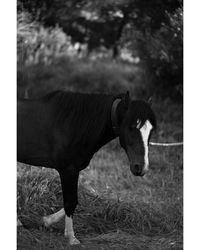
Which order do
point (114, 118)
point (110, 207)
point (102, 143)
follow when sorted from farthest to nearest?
1. point (110, 207)
2. point (102, 143)
3. point (114, 118)

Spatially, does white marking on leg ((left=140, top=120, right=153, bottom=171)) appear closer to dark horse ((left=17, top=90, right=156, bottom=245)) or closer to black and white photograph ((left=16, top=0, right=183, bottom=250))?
black and white photograph ((left=16, top=0, right=183, bottom=250))

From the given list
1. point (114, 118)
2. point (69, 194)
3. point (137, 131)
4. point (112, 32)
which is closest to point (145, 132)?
point (137, 131)

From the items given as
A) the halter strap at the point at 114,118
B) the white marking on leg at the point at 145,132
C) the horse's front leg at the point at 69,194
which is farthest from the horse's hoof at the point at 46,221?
the white marking on leg at the point at 145,132

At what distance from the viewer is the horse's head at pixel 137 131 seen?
361cm

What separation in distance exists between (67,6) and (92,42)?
3609 millimetres

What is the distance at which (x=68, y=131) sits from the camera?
4094 mm

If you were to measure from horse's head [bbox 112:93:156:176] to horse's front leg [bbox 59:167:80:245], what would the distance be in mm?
583

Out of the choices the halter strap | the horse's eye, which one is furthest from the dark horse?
the horse's eye

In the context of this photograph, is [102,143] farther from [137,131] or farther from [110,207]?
[110,207]

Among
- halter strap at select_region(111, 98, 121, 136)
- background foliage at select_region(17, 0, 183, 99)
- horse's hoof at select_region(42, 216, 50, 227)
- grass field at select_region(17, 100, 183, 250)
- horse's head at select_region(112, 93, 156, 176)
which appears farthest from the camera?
background foliage at select_region(17, 0, 183, 99)

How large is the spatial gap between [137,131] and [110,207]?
1.38 metres

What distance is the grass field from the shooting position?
415 cm
